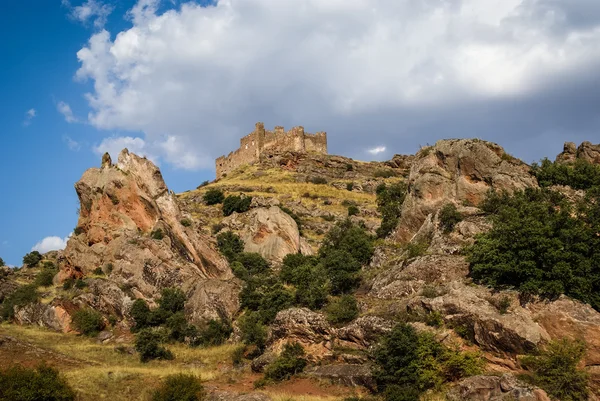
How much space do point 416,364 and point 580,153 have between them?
33613mm

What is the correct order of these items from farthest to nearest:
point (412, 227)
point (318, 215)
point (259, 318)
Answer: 1. point (318, 215)
2. point (412, 227)
3. point (259, 318)

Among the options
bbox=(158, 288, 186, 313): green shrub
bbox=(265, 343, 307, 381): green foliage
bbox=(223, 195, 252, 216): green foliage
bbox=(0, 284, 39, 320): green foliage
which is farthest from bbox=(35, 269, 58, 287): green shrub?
bbox=(223, 195, 252, 216): green foliage

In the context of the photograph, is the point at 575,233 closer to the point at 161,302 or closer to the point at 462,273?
the point at 462,273

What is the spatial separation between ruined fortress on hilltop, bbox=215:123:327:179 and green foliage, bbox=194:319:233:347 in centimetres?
7008

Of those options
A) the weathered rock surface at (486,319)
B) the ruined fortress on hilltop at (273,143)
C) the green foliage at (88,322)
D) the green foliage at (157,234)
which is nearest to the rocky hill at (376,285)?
the weathered rock surface at (486,319)

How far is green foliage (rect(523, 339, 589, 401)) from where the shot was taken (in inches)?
750

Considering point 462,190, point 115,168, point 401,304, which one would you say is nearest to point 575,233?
point 401,304

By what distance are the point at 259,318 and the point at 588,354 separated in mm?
17699

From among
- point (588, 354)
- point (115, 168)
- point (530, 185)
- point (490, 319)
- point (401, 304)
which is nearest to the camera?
A: point (588, 354)

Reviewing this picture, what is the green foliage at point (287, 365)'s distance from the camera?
24406mm

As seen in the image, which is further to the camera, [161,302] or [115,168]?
[115,168]

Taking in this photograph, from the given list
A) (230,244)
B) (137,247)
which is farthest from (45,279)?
(230,244)

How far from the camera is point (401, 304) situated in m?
25.6

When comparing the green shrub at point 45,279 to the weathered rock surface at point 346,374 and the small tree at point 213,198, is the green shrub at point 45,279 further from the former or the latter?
the small tree at point 213,198
